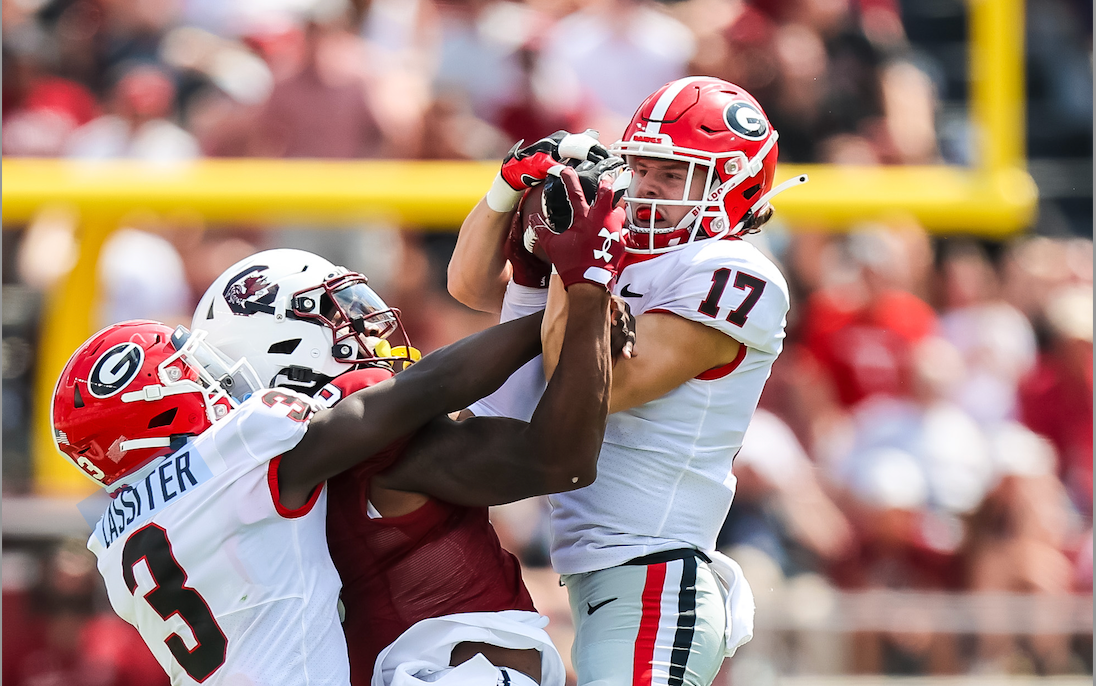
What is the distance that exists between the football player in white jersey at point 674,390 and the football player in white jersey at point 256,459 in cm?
17

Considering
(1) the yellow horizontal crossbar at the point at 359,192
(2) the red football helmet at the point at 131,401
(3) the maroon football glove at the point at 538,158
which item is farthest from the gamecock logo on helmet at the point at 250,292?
(1) the yellow horizontal crossbar at the point at 359,192

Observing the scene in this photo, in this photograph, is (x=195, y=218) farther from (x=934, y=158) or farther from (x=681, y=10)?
(x=934, y=158)

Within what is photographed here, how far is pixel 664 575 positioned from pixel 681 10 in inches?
227

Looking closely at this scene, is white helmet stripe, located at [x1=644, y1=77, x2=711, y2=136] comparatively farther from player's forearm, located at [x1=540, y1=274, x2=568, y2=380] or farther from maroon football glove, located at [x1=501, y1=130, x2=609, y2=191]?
player's forearm, located at [x1=540, y1=274, x2=568, y2=380]

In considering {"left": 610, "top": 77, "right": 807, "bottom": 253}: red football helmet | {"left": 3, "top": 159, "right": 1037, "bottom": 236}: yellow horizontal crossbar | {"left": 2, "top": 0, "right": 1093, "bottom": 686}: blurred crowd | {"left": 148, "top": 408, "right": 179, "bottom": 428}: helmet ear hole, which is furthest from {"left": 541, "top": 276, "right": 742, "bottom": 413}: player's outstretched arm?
{"left": 3, "top": 159, "right": 1037, "bottom": 236}: yellow horizontal crossbar

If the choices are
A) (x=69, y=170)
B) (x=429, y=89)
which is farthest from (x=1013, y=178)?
(x=69, y=170)

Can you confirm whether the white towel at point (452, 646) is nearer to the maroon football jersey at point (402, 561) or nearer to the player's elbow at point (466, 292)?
the maroon football jersey at point (402, 561)

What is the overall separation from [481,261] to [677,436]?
2.30ft

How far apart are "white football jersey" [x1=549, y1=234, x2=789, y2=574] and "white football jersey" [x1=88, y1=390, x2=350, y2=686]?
66cm

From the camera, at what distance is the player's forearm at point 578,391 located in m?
2.82

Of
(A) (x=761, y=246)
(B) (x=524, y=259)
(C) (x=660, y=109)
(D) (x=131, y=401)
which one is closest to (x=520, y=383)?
(B) (x=524, y=259)

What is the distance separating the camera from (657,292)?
3.20 m

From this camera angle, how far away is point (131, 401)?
3.00m

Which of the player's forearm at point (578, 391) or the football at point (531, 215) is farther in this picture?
the football at point (531, 215)
